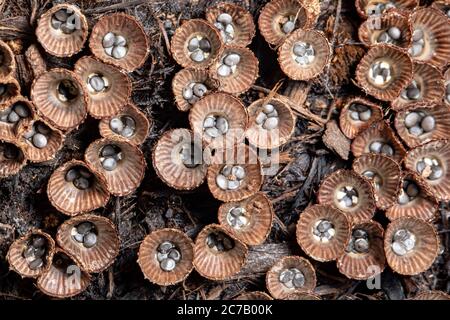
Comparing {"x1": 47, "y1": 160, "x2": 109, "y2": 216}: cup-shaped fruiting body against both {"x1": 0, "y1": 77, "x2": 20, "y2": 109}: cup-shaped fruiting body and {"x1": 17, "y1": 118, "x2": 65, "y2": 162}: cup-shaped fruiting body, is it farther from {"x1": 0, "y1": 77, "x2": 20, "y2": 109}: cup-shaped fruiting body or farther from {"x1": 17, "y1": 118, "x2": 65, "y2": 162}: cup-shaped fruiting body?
{"x1": 0, "y1": 77, "x2": 20, "y2": 109}: cup-shaped fruiting body

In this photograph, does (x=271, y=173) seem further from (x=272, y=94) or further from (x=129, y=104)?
(x=129, y=104)

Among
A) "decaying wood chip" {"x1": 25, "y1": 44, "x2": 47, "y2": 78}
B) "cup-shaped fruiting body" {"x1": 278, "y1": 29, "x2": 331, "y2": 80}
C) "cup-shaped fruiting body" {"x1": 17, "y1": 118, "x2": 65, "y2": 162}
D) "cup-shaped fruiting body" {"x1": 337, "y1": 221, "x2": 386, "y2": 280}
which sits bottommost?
"cup-shaped fruiting body" {"x1": 337, "y1": 221, "x2": 386, "y2": 280}

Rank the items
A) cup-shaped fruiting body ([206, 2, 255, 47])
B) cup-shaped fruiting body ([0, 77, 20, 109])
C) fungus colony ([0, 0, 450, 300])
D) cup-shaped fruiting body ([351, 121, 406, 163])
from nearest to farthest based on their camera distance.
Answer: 1. cup-shaped fruiting body ([0, 77, 20, 109])
2. fungus colony ([0, 0, 450, 300])
3. cup-shaped fruiting body ([206, 2, 255, 47])
4. cup-shaped fruiting body ([351, 121, 406, 163])

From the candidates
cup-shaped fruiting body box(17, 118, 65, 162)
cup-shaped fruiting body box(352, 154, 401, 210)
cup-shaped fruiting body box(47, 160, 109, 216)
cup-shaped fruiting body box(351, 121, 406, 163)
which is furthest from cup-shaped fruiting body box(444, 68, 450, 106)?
cup-shaped fruiting body box(17, 118, 65, 162)

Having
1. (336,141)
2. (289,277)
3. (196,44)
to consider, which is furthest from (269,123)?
(289,277)

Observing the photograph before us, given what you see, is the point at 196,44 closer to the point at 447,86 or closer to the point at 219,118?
the point at 219,118

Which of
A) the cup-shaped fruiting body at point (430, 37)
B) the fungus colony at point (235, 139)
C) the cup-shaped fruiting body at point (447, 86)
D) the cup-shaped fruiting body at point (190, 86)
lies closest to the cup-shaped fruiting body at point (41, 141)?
the fungus colony at point (235, 139)
